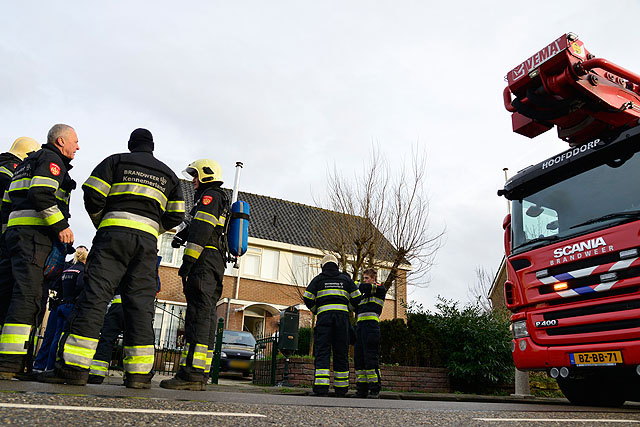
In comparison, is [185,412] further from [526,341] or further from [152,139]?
[526,341]

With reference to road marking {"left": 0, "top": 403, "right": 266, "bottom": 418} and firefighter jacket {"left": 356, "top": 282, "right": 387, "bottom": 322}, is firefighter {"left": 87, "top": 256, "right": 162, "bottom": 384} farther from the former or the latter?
firefighter jacket {"left": 356, "top": 282, "right": 387, "bottom": 322}

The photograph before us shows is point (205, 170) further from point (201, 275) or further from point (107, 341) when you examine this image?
point (107, 341)

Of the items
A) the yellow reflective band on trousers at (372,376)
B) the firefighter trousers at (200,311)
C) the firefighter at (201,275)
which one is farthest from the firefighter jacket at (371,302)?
the firefighter trousers at (200,311)

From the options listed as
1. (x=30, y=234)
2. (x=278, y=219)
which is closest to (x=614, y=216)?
(x=30, y=234)

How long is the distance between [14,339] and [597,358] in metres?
5.62

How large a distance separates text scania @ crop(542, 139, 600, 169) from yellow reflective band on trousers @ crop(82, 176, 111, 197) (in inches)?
207

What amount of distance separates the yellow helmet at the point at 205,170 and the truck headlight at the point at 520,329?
4.11 m

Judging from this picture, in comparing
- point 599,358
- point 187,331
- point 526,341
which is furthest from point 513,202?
point 187,331

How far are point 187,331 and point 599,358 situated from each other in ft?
14.4

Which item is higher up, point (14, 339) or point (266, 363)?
point (14, 339)

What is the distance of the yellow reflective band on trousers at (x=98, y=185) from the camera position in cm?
443

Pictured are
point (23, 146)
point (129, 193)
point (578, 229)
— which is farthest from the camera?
point (23, 146)

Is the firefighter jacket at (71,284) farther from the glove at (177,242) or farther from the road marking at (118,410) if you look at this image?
the road marking at (118,410)

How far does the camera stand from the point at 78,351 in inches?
155
